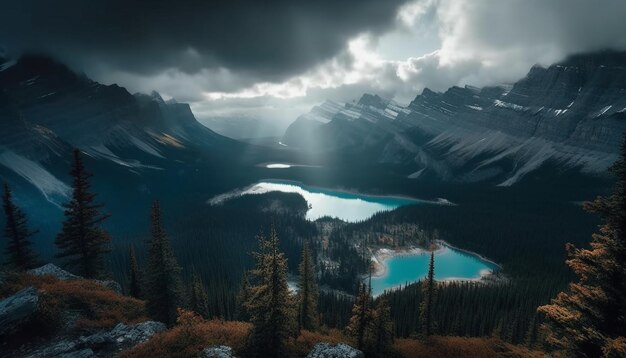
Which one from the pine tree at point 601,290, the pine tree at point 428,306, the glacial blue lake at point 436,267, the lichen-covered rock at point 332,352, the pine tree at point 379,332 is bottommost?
the glacial blue lake at point 436,267

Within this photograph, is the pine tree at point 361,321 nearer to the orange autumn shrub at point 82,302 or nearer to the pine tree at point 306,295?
the pine tree at point 306,295

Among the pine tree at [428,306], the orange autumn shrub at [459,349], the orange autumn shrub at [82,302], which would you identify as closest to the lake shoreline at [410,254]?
the pine tree at [428,306]

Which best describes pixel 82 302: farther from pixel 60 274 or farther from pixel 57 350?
pixel 60 274

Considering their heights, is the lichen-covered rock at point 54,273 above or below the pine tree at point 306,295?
above

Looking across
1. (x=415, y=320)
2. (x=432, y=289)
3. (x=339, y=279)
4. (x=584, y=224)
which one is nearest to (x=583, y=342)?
(x=432, y=289)

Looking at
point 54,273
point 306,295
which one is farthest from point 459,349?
point 54,273

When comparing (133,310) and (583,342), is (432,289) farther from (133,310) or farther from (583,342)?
(133,310)
